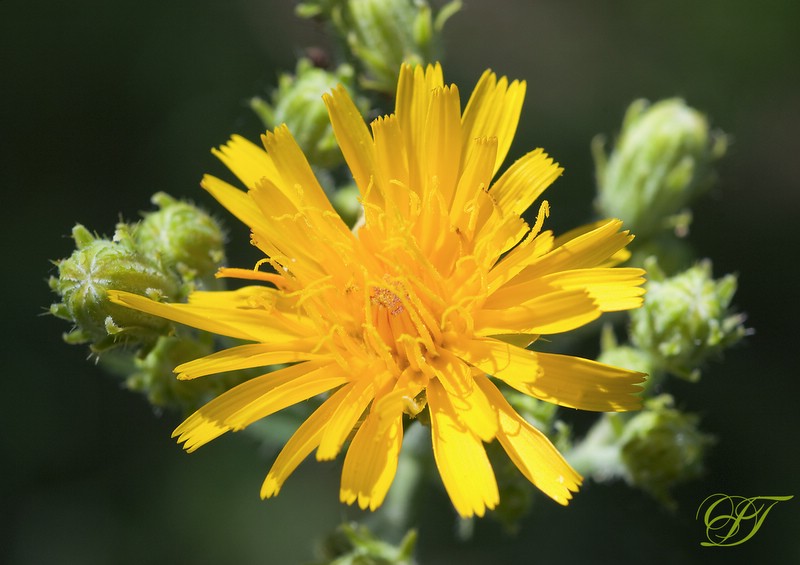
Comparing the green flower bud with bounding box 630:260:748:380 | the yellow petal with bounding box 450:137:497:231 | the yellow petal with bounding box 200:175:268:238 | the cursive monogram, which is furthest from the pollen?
the cursive monogram

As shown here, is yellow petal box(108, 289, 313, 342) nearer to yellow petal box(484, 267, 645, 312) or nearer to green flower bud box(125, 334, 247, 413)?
green flower bud box(125, 334, 247, 413)

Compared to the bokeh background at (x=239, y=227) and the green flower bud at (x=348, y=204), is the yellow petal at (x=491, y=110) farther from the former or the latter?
the bokeh background at (x=239, y=227)

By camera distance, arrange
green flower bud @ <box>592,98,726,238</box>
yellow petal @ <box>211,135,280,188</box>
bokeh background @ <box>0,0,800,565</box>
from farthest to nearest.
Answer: bokeh background @ <box>0,0,800,565</box>, green flower bud @ <box>592,98,726,238</box>, yellow petal @ <box>211,135,280,188</box>

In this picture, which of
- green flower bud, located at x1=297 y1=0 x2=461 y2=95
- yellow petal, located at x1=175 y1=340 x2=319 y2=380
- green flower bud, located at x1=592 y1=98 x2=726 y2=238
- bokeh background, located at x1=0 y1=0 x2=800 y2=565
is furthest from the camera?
bokeh background, located at x1=0 y1=0 x2=800 y2=565

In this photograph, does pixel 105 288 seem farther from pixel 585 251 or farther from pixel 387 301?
pixel 585 251

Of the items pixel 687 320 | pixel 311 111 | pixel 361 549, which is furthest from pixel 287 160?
pixel 687 320

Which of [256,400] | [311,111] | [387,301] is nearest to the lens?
[256,400]

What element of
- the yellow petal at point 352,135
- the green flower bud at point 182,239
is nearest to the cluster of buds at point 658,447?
the yellow petal at point 352,135
